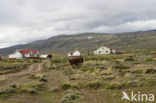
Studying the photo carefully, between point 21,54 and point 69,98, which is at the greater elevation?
point 21,54

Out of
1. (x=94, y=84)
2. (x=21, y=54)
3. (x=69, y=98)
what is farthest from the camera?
(x=21, y=54)

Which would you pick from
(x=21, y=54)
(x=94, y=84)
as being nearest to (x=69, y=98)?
(x=94, y=84)

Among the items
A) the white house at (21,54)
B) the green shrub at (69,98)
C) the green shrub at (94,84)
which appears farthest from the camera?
the white house at (21,54)

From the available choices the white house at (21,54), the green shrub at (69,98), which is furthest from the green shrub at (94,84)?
the white house at (21,54)

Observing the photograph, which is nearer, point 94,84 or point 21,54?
point 94,84

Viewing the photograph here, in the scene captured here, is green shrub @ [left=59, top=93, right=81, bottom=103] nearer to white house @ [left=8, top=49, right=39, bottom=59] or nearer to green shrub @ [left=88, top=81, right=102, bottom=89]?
green shrub @ [left=88, top=81, right=102, bottom=89]

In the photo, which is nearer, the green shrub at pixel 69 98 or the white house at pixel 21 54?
the green shrub at pixel 69 98

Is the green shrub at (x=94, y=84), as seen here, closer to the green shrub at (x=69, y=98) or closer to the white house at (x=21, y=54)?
the green shrub at (x=69, y=98)

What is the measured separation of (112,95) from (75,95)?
2.56m

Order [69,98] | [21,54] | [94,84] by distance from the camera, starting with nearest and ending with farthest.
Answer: [69,98], [94,84], [21,54]

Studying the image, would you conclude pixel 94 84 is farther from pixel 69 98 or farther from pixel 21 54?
pixel 21 54

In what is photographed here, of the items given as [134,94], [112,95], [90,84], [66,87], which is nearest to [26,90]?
[66,87]

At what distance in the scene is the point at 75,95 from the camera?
11.2m

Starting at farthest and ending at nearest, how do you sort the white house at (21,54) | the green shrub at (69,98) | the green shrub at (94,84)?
the white house at (21,54) < the green shrub at (94,84) < the green shrub at (69,98)
